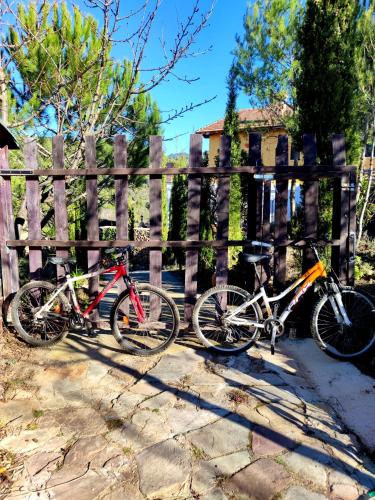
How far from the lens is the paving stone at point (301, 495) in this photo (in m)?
1.76

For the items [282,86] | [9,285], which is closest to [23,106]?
[9,285]

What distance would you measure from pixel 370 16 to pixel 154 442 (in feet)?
32.9

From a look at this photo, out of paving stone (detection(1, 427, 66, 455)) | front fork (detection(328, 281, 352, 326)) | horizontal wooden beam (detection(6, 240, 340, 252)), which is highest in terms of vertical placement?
horizontal wooden beam (detection(6, 240, 340, 252))

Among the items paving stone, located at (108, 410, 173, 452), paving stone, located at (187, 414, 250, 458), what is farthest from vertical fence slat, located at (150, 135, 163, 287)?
paving stone, located at (187, 414, 250, 458)

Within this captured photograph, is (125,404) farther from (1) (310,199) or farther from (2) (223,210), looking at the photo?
(1) (310,199)

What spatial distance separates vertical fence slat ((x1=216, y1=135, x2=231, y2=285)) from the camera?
3637mm

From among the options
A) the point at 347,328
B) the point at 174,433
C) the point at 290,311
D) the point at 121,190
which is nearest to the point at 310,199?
the point at 290,311

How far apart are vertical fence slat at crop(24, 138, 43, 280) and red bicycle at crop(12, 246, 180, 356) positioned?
0.86 feet

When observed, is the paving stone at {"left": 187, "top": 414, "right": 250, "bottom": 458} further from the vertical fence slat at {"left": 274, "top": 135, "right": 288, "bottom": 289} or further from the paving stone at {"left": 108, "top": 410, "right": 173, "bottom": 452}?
the vertical fence slat at {"left": 274, "top": 135, "right": 288, "bottom": 289}

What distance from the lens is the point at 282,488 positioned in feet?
5.95

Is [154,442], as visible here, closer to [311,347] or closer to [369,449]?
[369,449]

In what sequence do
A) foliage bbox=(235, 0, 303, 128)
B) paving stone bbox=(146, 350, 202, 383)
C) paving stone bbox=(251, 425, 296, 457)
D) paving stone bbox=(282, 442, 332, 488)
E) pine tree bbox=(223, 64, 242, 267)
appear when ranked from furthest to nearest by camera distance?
foliage bbox=(235, 0, 303, 128) < pine tree bbox=(223, 64, 242, 267) < paving stone bbox=(146, 350, 202, 383) < paving stone bbox=(251, 425, 296, 457) < paving stone bbox=(282, 442, 332, 488)

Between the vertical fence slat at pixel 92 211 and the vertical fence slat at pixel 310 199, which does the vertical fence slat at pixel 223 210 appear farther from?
the vertical fence slat at pixel 92 211

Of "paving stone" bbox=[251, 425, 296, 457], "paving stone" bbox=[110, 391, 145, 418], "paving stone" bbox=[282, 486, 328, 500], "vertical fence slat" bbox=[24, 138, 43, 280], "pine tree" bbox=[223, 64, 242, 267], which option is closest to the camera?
"paving stone" bbox=[282, 486, 328, 500]
